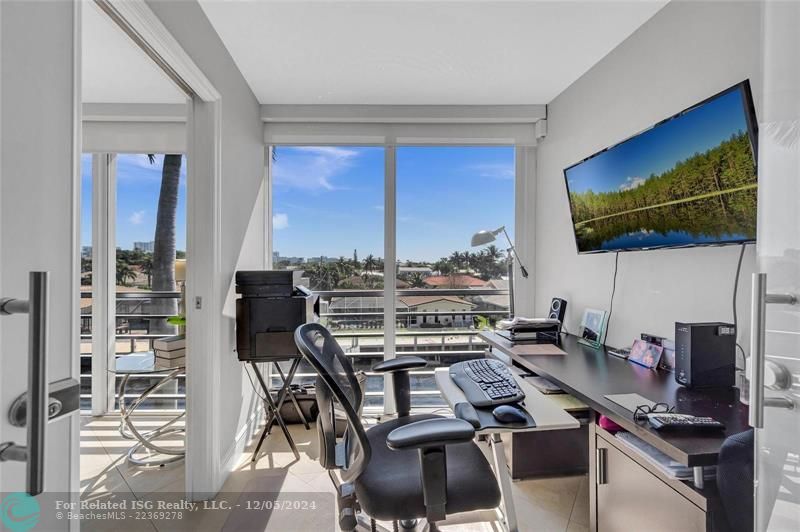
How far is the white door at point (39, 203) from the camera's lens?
832 millimetres

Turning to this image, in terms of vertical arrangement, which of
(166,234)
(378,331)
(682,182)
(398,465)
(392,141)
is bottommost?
(398,465)

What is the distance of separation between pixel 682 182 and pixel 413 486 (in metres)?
1.61

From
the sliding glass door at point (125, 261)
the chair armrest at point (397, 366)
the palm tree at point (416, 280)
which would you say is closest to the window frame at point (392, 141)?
the palm tree at point (416, 280)

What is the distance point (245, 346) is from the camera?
224cm

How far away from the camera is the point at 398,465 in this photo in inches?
52.6

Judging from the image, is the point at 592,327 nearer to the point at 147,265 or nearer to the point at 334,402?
the point at 334,402

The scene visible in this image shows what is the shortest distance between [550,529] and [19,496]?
6.57 ft

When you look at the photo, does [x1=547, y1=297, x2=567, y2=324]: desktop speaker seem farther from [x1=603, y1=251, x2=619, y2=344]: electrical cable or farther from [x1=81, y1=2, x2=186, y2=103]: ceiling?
[x1=81, y1=2, x2=186, y2=103]: ceiling

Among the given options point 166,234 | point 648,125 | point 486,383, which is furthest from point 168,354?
point 648,125

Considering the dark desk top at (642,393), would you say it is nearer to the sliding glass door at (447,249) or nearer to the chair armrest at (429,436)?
the chair armrest at (429,436)

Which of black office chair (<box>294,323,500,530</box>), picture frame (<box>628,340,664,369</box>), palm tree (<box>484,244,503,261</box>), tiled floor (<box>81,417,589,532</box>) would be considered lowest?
tiled floor (<box>81,417,589,532</box>)

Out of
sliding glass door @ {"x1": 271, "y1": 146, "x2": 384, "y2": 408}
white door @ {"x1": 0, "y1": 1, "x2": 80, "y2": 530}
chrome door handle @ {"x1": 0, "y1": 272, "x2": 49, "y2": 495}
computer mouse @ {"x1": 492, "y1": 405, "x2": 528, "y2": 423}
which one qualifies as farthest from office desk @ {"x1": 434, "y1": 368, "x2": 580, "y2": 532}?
sliding glass door @ {"x1": 271, "y1": 146, "x2": 384, "y2": 408}

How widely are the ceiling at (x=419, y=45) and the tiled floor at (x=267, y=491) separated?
8.33ft

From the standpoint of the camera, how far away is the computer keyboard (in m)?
1.41
